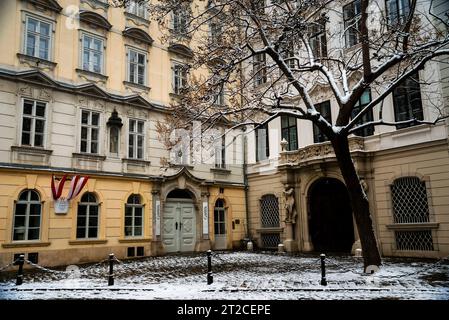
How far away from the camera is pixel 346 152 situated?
11062mm

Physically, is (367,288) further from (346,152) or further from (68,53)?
(68,53)

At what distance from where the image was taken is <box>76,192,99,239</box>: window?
16.2 meters

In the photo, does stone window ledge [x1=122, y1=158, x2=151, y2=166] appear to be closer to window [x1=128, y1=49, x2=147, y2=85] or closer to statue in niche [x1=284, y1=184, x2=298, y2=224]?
window [x1=128, y1=49, x2=147, y2=85]

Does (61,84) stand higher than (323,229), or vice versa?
(61,84)

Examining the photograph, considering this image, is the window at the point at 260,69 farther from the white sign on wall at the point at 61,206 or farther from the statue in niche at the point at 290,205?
the white sign on wall at the point at 61,206

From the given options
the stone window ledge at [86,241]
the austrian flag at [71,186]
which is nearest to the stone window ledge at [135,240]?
the stone window ledge at [86,241]

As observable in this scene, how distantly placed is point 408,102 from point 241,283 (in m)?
11.0

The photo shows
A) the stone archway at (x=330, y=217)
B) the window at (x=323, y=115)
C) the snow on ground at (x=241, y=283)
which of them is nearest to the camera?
the snow on ground at (x=241, y=283)

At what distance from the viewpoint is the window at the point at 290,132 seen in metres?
21.1

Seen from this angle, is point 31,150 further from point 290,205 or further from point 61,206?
point 290,205

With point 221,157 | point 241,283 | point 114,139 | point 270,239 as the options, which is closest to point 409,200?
point 270,239

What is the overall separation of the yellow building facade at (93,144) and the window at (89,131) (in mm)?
44
